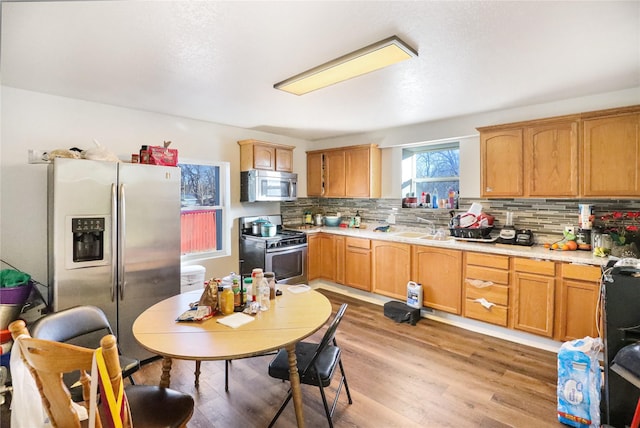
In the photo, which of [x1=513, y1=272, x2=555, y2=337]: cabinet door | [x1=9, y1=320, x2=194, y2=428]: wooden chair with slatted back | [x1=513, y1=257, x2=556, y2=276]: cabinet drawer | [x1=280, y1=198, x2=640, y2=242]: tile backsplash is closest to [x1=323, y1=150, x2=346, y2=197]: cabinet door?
[x1=280, y1=198, x2=640, y2=242]: tile backsplash

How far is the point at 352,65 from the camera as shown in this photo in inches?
84.9

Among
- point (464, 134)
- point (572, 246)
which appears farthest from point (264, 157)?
point (572, 246)

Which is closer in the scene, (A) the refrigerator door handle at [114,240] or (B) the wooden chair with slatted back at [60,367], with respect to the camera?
(B) the wooden chair with slatted back at [60,367]

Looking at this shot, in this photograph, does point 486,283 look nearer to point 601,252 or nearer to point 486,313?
point 486,313

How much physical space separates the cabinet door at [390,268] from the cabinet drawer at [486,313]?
735 millimetres

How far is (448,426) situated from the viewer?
1912mm

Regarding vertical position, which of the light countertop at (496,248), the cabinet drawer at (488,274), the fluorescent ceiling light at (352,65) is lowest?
the cabinet drawer at (488,274)

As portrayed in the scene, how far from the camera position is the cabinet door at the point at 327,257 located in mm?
4578

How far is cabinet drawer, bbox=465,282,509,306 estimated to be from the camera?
3.05 m

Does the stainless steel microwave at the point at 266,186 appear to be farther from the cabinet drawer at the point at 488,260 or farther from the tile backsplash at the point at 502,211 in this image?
the cabinet drawer at the point at 488,260

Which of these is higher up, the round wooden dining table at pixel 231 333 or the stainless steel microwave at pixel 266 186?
the stainless steel microwave at pixel 266 186

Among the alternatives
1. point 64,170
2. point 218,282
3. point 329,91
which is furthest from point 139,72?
point 218,282

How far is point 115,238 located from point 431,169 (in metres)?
3.79

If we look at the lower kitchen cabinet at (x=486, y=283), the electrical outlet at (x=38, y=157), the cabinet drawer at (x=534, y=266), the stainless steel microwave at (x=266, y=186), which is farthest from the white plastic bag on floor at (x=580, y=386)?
the electrical outlet at (x=38, y=157)
